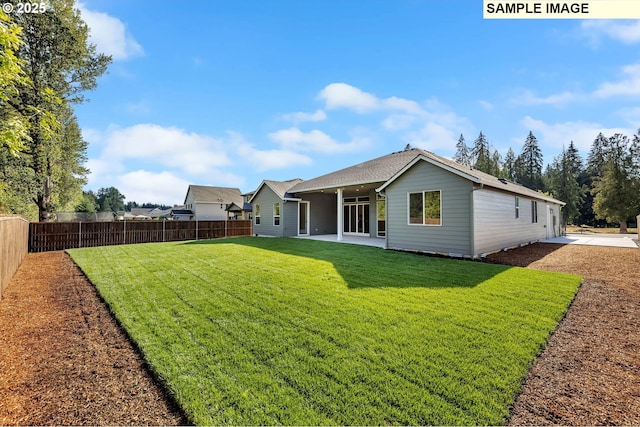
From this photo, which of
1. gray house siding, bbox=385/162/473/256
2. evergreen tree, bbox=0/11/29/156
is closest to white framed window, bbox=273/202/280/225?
gray house siding, bbox=385/162/473/256

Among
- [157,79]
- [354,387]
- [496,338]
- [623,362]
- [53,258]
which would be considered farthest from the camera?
[157,79]

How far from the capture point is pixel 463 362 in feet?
9.88

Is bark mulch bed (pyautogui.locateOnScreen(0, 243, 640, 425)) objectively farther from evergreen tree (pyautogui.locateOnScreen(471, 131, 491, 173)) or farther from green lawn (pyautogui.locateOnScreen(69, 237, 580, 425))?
evergreen tree (pyautogui.locateOnScreen(471, 131, 491, 173))

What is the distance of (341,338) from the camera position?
3.52m

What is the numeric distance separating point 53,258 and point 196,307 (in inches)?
392

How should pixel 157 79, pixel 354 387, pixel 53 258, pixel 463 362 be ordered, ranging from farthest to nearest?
pixel 157 79
pixel 53 258
pixel 463 362
pixel 354 387

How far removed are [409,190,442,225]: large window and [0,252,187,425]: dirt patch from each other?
927cm

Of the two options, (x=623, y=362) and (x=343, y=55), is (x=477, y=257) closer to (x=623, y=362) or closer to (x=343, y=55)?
(x=623, y=362)

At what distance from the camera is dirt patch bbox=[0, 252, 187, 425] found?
2391mm

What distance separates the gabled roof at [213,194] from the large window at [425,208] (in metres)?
32.2

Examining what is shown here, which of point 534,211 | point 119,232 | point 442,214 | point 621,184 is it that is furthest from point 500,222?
point 621,184

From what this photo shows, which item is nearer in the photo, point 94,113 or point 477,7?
point 477,7

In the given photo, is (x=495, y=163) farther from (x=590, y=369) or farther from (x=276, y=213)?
(x=590, y=369)

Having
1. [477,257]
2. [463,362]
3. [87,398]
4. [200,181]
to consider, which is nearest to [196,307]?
[87,398]
